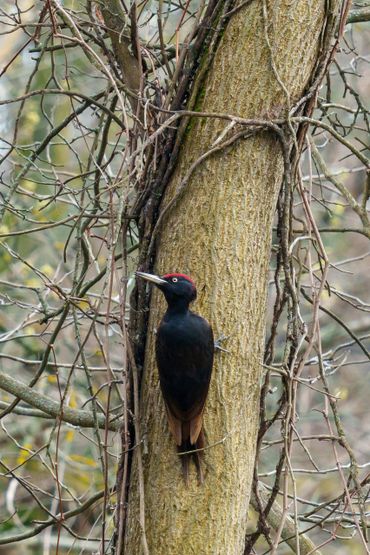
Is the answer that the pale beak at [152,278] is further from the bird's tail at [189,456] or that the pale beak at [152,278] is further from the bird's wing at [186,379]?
the bird's tail at [189,456]

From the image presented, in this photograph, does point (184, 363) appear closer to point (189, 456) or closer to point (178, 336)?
point (178, 336)

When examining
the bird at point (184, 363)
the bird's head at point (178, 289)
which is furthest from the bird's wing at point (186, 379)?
the bird's head at point (178, 289)

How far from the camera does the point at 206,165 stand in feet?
11.3

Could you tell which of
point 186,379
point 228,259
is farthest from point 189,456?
point 228,259

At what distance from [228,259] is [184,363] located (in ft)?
1.46

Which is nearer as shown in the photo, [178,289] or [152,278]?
[178,289]

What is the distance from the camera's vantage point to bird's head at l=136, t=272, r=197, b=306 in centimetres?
324

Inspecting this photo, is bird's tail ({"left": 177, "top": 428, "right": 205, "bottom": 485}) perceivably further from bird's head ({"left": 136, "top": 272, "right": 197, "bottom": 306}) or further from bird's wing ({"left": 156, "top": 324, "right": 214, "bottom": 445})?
bird's head ({"left": 136, "top": 272, "right": 197, "bottom": 306})

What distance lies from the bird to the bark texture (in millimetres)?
65

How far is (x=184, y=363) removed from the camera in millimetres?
3244

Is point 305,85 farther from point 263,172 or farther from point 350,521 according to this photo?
point 350,521

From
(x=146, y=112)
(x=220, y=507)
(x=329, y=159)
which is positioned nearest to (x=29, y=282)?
(x=146, y=112)

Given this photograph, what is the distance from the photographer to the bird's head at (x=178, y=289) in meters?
3.24

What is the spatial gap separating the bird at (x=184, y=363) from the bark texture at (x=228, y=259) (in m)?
0.07
